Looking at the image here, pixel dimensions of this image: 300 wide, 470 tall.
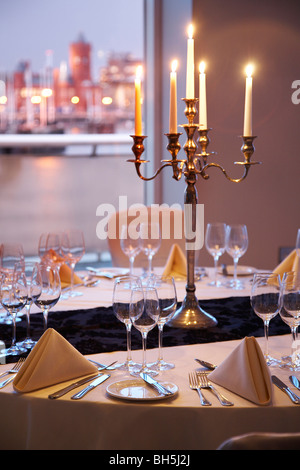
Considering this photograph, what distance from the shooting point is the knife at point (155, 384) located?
122cm

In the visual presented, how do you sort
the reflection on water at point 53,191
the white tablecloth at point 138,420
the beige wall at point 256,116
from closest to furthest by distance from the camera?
the white tablecloth at point 138,420
the beige wall at point 256,116
the reflection on water at point 53,191

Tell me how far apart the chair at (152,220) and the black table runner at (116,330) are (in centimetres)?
99

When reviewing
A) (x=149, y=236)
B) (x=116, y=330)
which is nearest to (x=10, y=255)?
(x=149, y=236)

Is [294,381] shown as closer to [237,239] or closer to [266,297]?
[266,297]

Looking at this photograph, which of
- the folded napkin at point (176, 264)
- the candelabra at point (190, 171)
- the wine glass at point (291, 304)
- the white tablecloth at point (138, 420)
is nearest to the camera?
the white tablecloth at point (138, 420)

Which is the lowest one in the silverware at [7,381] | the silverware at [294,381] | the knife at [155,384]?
the silverware at [294,381]

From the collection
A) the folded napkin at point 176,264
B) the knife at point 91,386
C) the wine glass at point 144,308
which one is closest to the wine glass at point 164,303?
the wine glass at point 144,308

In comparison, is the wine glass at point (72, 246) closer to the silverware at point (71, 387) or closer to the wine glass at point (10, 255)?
the wine glass at point (10, 255)

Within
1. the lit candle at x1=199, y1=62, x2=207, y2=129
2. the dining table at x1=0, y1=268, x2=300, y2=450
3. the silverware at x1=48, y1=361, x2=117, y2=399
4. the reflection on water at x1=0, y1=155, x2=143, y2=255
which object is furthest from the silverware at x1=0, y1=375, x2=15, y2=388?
the reflection on water at x1=0, y1=155, x2=143, y2=255

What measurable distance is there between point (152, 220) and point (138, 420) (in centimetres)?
189

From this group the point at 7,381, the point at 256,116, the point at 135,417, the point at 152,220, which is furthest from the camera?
the point at 256,116

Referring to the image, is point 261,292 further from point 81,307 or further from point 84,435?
point 81,307

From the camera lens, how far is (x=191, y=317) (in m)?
1.72

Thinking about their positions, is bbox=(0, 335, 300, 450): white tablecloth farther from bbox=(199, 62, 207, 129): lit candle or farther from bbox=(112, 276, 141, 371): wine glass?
bbox=(199, 62, 207, 129): lit candle
